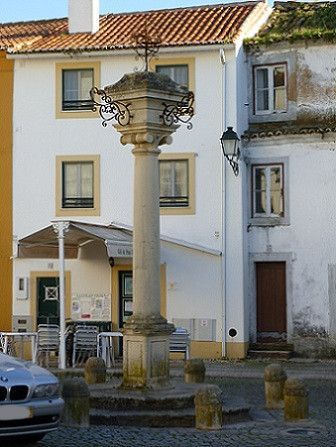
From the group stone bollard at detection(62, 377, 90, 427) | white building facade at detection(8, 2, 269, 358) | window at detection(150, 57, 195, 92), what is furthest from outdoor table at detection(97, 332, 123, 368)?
stone bollard at detection(62, 377, 90, 427)

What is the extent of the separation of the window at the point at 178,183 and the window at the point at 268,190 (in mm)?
1632

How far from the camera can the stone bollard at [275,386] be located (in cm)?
1511

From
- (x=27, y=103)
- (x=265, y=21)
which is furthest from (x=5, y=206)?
(x=265, y=21)

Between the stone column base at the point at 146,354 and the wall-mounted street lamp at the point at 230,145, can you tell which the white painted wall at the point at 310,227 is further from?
the stone column base at the point at 146,354

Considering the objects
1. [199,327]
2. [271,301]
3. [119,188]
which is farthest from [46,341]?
[271,301]

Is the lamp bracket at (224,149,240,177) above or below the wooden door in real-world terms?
above

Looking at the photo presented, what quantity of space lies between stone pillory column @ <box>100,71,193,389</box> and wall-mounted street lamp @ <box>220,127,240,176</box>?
9.57 metres

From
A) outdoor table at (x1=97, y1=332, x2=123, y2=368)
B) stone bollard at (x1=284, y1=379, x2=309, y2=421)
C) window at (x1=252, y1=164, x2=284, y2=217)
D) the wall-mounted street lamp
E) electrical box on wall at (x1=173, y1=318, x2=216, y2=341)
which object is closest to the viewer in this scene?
stone bollard at (x1=284, y1=379, x2=309, y2=421)

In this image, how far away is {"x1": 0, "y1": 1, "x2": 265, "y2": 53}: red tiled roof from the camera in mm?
25703

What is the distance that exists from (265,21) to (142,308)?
1551 cm

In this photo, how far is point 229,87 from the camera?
82.9ft

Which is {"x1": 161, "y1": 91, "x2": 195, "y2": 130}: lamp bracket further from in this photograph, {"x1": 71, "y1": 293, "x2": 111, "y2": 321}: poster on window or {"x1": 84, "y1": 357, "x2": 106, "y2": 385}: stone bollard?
{"x1": 71, "y1": 293, "x2": 111, "y2": 321}: poster on window

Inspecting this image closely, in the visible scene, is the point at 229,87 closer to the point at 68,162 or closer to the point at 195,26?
the point at 195,26

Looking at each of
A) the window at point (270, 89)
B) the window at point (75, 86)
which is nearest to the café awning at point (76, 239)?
the window at point (75, 86)
